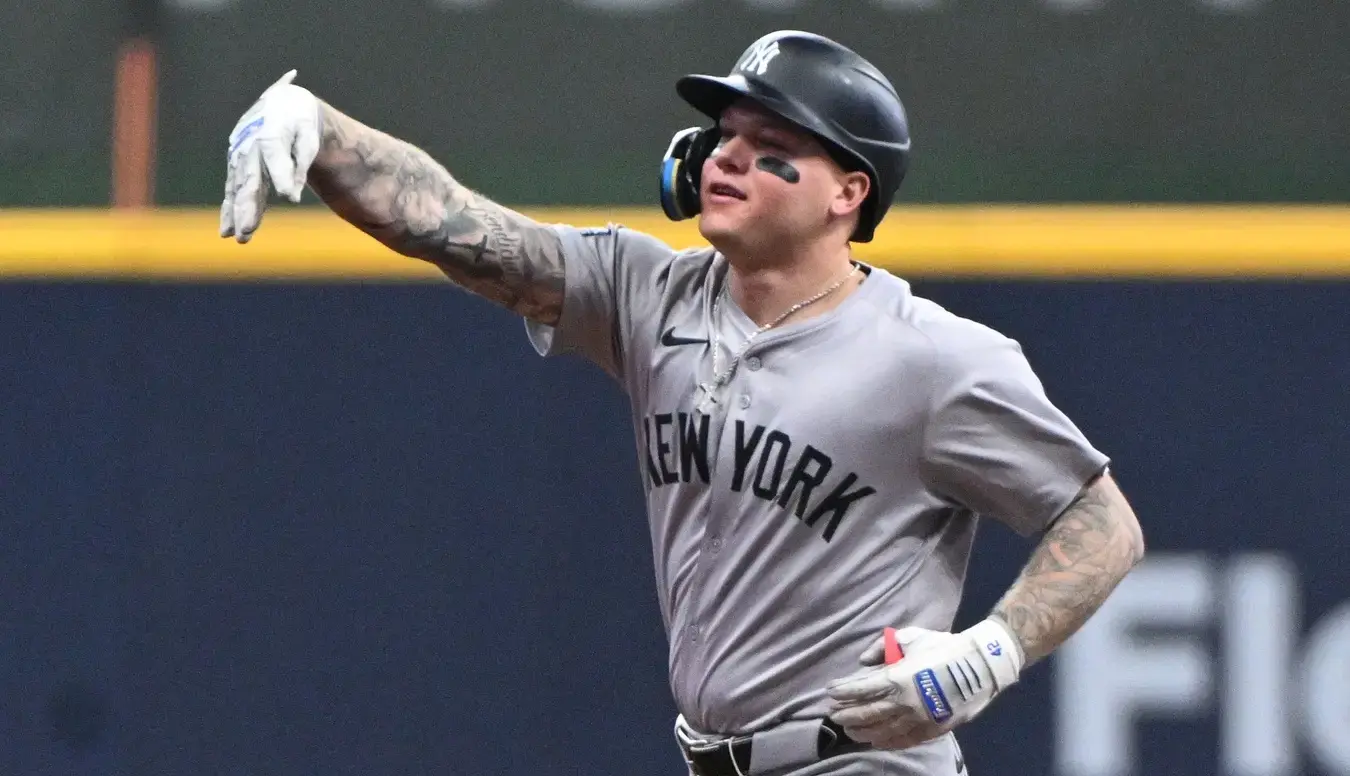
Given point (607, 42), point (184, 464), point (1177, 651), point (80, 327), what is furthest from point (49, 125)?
point (1177, 651)

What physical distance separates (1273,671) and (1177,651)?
222 mm

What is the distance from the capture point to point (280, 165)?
3002 mm

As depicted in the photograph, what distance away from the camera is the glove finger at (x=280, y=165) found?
298 centimetres

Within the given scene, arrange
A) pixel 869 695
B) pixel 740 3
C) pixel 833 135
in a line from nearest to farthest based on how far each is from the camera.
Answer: pixel 869 695 → pixel 833 135 → pixel 740 3

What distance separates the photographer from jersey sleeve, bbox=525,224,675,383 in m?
3.50

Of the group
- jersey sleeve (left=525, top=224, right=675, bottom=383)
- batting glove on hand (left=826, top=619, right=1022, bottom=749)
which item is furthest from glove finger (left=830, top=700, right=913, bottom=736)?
jersey sleeve (left=525, top=224, right=675, bottom=383)

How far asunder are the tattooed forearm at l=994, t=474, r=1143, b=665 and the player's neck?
481 mm

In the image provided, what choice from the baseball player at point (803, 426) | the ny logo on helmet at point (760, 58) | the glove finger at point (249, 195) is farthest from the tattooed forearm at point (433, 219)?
the ny logo on helmet at point (760, 58)

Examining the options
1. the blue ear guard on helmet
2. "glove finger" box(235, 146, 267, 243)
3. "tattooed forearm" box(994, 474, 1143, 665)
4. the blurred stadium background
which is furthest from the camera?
the blurred stadium background

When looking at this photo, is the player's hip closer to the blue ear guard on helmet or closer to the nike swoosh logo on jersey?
→ the nike swoosh logo on jersey

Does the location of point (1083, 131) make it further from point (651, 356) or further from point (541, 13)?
point (651, 356)

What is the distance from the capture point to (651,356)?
11.4ft

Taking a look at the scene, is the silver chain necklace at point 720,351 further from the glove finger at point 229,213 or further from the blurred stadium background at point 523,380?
the blurred stadium background at point 523,380

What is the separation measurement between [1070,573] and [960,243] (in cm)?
210
